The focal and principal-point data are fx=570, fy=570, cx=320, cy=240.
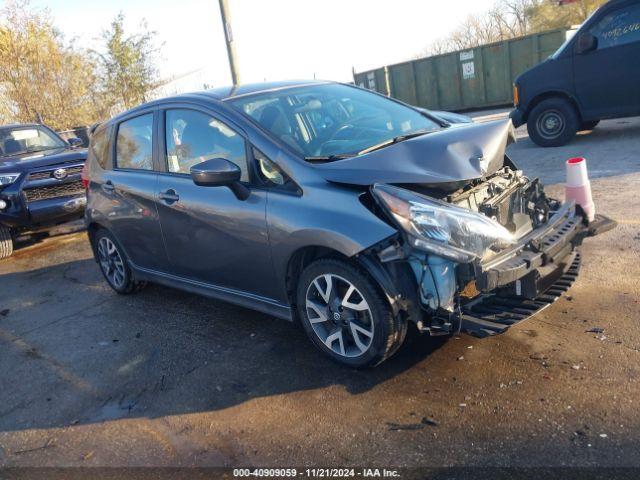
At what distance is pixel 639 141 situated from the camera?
8805 mm

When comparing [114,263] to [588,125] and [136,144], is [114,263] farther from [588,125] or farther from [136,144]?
[588,125]

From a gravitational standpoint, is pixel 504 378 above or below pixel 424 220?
below

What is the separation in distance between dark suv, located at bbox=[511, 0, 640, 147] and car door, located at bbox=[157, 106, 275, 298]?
7036 millimetres

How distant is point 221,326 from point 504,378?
2274 millimetres

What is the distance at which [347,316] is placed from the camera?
11.2ft

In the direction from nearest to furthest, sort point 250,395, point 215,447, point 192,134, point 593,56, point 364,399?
1. point 215,447
2. point 364,399
3. point 250,395
4. point 192,134
5. point 593,56

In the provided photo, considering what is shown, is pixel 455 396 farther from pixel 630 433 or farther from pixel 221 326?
pixel 221 326

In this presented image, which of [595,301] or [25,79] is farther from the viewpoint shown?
[25,79]

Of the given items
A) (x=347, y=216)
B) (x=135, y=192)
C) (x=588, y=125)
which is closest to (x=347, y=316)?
(x=347, y=216)

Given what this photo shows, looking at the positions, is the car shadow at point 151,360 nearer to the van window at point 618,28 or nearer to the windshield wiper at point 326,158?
the windshield wiper at point 326,158

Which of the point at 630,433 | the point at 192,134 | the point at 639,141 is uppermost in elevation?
the point at 192,134

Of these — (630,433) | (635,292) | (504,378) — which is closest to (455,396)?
(504,378)

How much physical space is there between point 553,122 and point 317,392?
7765 mm

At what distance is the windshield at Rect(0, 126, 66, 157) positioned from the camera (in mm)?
9258
